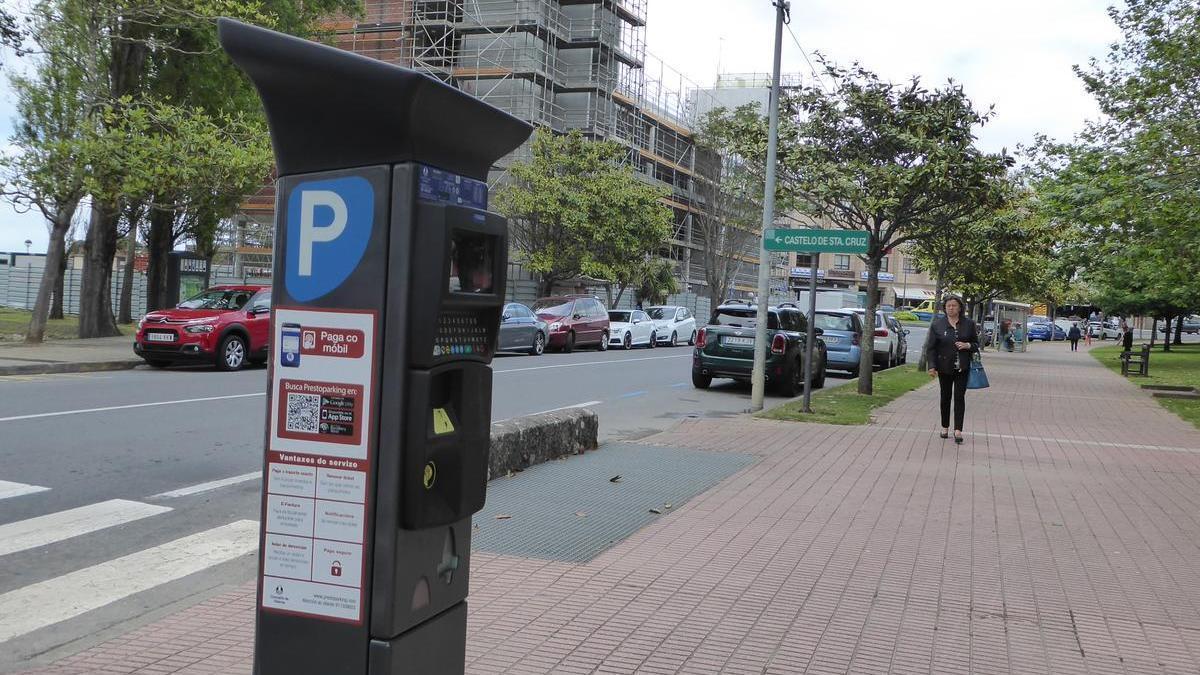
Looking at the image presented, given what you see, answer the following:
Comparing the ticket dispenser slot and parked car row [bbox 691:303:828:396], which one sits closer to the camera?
the ticket dispenser slot

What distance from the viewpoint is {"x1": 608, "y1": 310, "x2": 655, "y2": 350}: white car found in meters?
34.4

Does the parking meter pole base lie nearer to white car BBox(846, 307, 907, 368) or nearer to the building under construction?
white car BBox(846, 307, 907, 368)

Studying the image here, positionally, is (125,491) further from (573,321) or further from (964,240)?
(573,321)

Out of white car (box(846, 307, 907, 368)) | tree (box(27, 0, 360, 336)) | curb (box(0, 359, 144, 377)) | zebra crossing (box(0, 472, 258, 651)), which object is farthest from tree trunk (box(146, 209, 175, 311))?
zebra crossing (box(0, 472, 258, 651))

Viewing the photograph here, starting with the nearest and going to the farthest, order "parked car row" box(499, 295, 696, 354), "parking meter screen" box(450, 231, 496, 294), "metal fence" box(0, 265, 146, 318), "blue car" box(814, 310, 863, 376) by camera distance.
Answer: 1. "parking meter screen" box(450, 231, 496, 294)
2. "blue car" box(814, 310, 863, 376)
3. "parked car row" box(499, 295, 696, 354)
4. "metal fence" box(0, 265, 146, 318)

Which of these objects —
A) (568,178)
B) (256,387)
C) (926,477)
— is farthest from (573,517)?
(568,178)

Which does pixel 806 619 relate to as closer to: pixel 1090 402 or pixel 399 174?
pixel 399 174

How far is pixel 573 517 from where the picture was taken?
280 inches

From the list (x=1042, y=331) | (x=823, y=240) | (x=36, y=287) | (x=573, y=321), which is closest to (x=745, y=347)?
(x=823, y=240)

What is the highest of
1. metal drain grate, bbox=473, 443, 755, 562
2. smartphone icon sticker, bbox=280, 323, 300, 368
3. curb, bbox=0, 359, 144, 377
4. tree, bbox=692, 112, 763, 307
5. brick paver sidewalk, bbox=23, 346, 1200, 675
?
tree, bbox=692, 112, 763, 307

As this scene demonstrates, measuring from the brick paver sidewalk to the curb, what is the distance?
12.4 meters

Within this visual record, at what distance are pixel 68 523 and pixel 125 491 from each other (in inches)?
40.9

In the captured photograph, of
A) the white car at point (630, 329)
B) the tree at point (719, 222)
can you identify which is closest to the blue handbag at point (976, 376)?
the white car at point (630, 329)

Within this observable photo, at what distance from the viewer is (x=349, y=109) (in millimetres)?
2959
